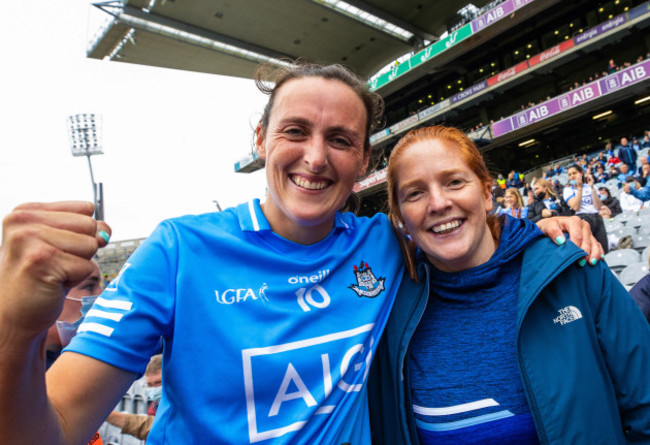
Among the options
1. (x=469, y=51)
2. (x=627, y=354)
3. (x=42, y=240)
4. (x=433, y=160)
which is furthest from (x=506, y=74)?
(x=42, y=240)

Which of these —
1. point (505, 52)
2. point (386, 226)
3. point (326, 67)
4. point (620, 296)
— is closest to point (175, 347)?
point (386, 226)

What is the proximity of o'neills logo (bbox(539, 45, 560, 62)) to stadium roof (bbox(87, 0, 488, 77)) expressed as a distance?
665 centimetres

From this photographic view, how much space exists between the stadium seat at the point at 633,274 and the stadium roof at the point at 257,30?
68.7 feet

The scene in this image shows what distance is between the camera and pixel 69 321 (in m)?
2.55

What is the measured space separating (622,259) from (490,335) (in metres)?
4.94

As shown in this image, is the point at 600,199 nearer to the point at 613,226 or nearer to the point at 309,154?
the point at 613,226

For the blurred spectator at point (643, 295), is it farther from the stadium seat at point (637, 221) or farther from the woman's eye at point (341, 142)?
the stadium seat at point (637, 221)

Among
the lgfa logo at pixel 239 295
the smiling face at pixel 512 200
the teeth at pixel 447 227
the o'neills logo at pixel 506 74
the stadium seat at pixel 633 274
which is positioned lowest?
the stadium seat at pixel 633 274

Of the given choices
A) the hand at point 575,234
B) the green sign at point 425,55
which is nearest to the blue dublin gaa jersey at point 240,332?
the hand at point 575,234

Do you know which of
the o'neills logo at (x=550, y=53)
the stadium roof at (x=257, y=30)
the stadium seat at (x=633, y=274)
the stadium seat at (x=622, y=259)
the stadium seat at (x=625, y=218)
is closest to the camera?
the stadium seat at (x=633, y=274)

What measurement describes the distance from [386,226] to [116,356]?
1201mm

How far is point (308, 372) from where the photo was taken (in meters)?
1.21

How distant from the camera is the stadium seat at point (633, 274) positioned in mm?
4195

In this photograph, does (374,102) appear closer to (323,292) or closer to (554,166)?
(323,292)
